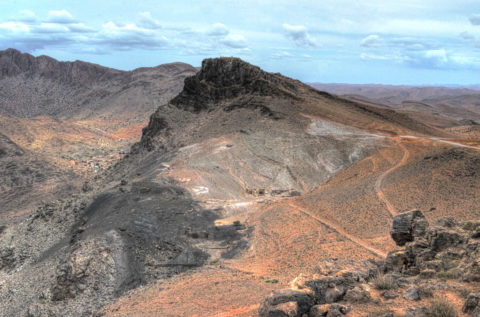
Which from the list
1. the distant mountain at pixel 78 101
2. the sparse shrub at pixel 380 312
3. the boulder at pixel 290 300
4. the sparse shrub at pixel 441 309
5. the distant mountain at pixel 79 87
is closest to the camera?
the sparse shrub at pixel 441 309

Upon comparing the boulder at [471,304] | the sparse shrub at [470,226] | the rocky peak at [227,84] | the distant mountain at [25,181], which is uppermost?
→ the rocky peak at [227,84]

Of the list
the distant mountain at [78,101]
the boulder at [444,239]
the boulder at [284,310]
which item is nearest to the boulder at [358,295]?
the boulder at [284,310]

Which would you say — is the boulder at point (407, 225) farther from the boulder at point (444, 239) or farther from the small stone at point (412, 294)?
the small stone at point (412, 294)

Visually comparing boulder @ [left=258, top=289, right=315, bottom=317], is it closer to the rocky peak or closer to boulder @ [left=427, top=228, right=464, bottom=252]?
boulder @ [left=427, top=228, right=464, bottom=252]

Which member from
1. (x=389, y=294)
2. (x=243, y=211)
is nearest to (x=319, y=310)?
(x=389, y=294)

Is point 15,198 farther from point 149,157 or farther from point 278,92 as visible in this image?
point 278,92

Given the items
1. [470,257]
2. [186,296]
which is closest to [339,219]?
[186,296]
